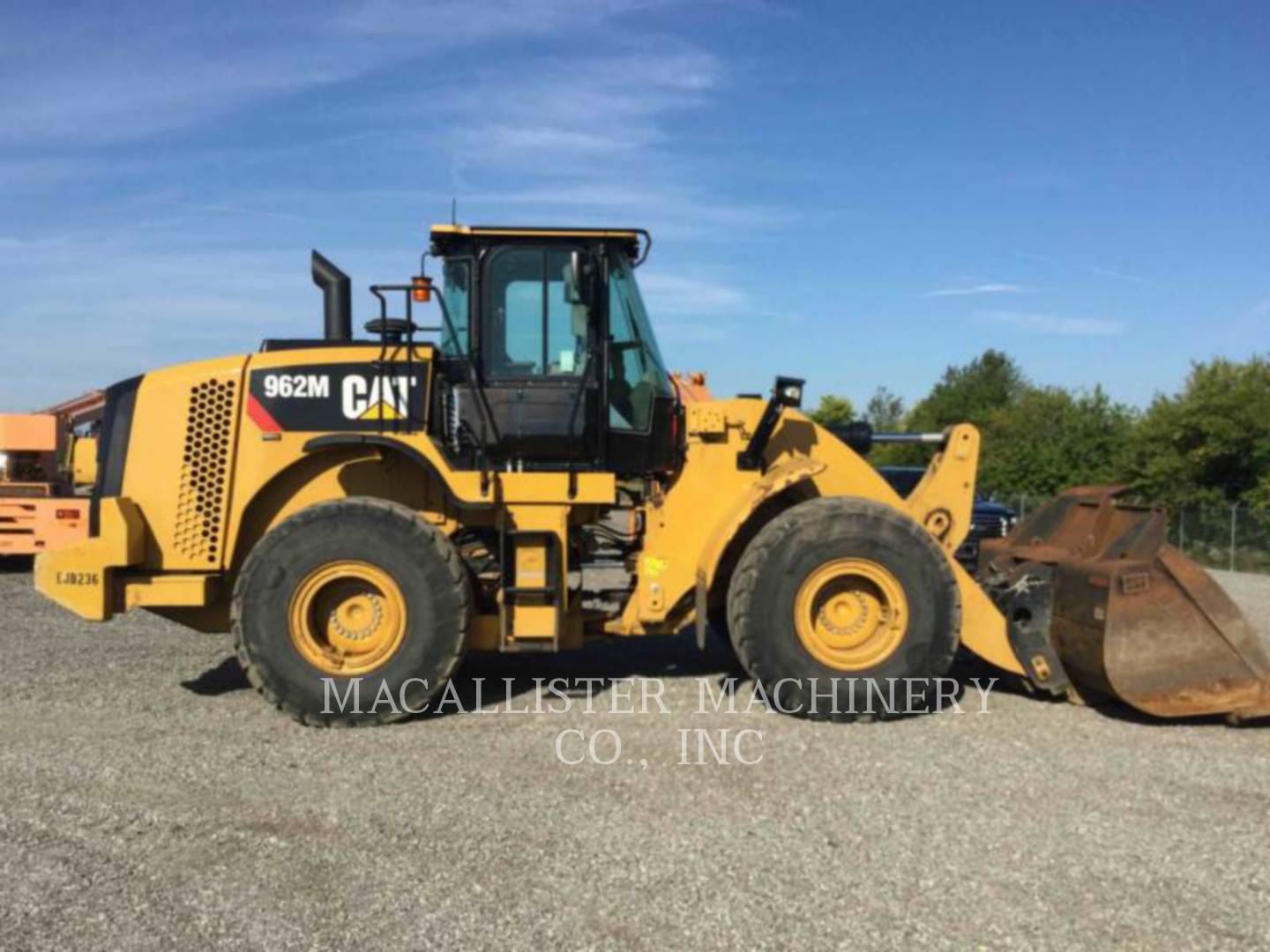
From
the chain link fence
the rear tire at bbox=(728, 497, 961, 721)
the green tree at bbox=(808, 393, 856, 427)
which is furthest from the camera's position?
the green tree at bbox=(808, 393, 856, 427)

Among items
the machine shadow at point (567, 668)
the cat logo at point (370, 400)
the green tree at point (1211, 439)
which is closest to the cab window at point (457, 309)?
the cat logo at point (370, 400)

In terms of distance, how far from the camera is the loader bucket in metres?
6.09

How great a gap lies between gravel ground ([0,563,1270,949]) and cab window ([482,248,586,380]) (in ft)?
6.99

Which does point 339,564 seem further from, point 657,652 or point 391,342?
point 657,652

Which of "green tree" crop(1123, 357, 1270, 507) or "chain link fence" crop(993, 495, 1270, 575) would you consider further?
"green tree" crop(1123, 357, 1270, 507)

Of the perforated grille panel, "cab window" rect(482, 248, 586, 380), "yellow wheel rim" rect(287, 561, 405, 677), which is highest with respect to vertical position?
"cab window" rect(482, 248, 586, 380)

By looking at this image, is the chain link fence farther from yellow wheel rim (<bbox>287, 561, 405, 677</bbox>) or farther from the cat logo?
yellow wheel rim (<bbox>287, 561, 405, 677</bbox>)

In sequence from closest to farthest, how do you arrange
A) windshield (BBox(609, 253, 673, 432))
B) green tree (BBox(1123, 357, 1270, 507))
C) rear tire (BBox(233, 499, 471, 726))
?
rear tire (BBox(233, 499, 471, 726)) < windshield (BBox(609, 253, 673, 432)) < green tree (BBox(1123, 357, 1270, 507))

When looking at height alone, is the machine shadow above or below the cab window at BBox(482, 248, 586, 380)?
below

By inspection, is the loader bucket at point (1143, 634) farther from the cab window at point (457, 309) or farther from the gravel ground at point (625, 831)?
the cab window at point (457, 309)

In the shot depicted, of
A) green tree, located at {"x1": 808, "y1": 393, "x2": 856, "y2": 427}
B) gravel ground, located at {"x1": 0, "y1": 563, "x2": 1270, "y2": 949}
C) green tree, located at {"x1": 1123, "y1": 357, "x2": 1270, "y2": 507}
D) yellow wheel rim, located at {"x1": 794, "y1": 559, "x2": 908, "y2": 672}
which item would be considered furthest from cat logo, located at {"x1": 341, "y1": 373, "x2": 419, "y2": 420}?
green tree, located at {"x1": 808, "y1": 393, "x2": 856, "y2": 427}

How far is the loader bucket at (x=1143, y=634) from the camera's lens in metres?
6.09

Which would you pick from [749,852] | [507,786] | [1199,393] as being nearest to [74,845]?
[507,786]

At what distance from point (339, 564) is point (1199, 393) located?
25543 mm
